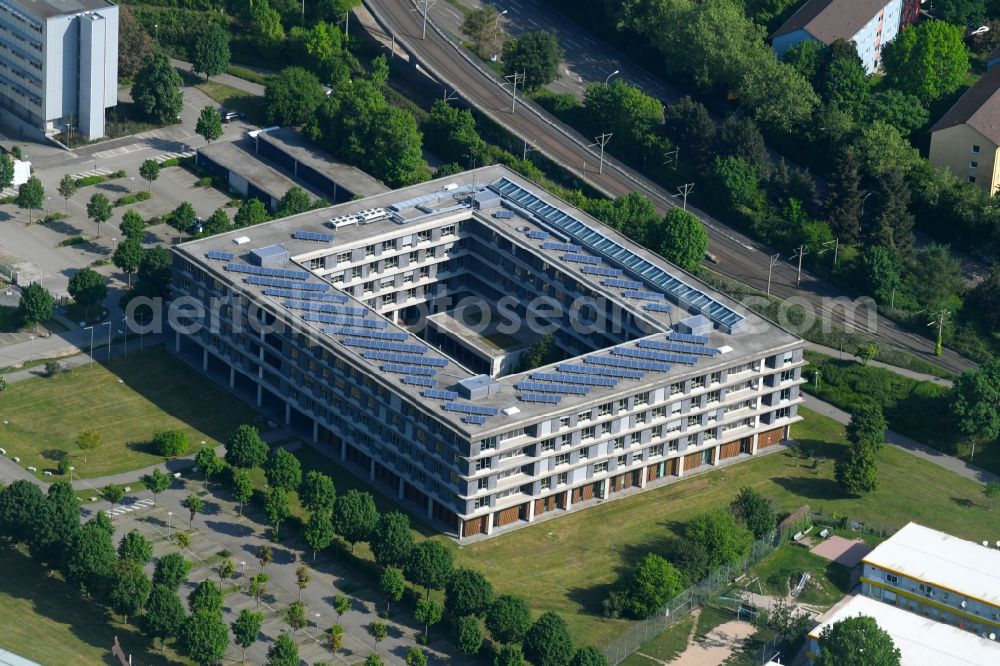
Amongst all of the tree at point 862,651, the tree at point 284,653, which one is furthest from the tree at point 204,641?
the tree at point 862,651

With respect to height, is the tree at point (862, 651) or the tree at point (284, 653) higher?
the tree at point (862, 651)

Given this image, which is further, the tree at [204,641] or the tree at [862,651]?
the tree at [204,641]

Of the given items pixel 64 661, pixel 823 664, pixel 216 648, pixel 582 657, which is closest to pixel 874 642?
pixel 823 664

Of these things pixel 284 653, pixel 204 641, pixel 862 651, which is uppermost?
pixel 862 651

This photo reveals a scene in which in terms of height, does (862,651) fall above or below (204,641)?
above

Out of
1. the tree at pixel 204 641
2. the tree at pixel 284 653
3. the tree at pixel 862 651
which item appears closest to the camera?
the tree at pixel 284 653

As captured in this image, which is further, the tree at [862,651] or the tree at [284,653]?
the tree at [862,651]

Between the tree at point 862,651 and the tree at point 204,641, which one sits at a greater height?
the tree at point 862,651

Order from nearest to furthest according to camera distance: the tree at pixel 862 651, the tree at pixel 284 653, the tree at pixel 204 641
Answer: the tree at pixel 284 653 → the tree at pixel 862 651 → the tree at pixel 204 641

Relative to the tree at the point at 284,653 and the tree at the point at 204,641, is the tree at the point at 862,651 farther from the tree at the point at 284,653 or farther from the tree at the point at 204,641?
the tree at the point at 204,641

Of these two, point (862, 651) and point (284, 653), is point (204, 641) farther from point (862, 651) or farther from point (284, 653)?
point (862, 651)

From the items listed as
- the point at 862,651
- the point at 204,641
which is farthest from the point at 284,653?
the point at 862,651
